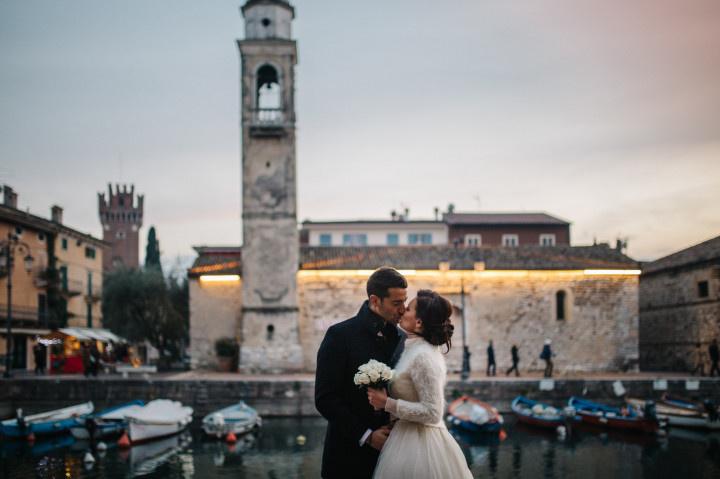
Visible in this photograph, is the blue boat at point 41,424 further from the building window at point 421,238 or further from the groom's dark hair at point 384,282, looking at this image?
the building window at point 421,238

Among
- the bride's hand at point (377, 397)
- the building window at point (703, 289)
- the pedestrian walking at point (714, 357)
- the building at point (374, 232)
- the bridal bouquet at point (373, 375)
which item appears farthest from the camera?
the building at point (374, 232)

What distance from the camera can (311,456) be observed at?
19.6 meters

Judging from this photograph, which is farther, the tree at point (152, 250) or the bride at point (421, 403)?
the tree at point (152, 250)

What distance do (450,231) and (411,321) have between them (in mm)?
52367

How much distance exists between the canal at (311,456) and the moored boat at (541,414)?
0.51 m

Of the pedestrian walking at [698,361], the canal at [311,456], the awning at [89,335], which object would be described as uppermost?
the awning at [89,335]

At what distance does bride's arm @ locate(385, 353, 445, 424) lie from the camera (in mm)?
4871

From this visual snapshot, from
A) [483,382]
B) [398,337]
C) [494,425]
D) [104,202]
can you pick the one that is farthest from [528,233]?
[104,202]

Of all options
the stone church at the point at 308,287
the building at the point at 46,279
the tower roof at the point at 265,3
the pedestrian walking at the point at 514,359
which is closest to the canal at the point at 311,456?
the pedestrian walking at the point at 514,359

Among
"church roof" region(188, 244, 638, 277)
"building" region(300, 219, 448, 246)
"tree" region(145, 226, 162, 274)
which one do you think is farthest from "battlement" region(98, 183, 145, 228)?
"church roof" region(188, 244, 638, 277)

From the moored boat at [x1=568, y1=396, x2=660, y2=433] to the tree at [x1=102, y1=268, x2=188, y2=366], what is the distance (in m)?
22.8

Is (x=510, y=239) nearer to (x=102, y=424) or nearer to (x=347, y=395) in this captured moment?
(x=102, y=424)

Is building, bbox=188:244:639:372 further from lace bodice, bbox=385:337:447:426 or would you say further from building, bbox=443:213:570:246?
lace bodice, bbox=385:337:447:426

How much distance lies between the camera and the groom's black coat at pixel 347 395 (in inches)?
200
